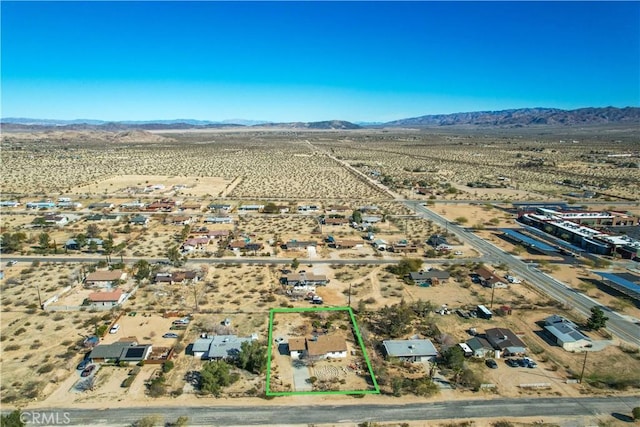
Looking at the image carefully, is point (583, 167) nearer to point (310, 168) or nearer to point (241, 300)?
point (310, 168)

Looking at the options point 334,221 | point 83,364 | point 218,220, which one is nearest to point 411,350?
point 83,364

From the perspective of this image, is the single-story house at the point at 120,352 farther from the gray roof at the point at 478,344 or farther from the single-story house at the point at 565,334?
the single-story house at the point at 565,334

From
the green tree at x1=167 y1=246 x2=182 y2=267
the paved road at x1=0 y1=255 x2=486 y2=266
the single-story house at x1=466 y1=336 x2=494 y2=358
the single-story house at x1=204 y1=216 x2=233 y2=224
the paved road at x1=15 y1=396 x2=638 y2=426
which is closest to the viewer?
the paved road at x1=15 y1=396 x2=638 y2=426

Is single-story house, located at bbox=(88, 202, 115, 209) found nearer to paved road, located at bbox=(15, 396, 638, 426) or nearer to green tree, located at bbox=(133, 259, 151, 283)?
green tree, located at bbox=(133, 259, 151, 283)

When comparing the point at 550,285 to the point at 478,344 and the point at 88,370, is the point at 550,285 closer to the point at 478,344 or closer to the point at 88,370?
the point at 478,344

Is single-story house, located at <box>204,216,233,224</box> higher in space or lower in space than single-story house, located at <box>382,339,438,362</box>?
higher

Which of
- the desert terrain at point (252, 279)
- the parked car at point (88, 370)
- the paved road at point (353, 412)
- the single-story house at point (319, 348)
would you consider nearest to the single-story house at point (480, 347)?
the desert terrain at point (252, 279)

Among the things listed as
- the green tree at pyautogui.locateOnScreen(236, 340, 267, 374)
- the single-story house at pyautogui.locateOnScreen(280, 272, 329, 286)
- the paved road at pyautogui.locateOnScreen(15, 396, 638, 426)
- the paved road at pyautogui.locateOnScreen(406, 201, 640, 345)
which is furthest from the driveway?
the paved road at pyautogui.locateOnScreen(406, 201, 640, 345)
